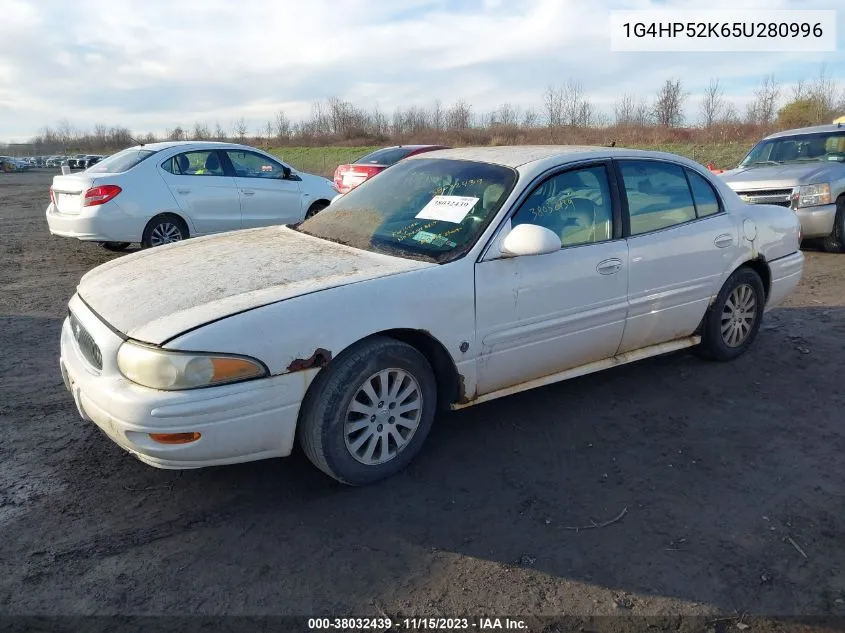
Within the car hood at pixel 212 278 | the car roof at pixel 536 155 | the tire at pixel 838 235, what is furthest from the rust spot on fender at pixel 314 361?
the tire at pixel 838 235

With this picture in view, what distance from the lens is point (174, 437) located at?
2752mm

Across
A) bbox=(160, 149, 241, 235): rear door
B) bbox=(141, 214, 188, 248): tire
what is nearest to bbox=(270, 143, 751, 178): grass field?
bbox=(160, 149, 241, 235): rear door

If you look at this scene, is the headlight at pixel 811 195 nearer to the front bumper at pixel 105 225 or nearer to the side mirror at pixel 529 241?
the side mirror at pixel 529 241

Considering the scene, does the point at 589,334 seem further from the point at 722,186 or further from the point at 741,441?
the point at 722,186

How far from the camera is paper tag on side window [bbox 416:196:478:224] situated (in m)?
3.71

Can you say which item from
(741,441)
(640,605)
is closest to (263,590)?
(640,605)

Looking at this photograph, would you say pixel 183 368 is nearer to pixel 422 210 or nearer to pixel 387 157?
pixel 422 210

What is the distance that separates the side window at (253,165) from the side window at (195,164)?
0.23m

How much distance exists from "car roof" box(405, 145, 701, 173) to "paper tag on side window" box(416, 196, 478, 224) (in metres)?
0.38

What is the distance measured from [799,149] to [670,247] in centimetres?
712

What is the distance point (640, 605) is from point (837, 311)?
5006mm

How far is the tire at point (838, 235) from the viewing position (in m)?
8.98

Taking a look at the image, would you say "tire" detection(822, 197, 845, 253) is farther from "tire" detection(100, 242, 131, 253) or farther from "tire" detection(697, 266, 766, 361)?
"tire" detection(100, 242, 131, 253)

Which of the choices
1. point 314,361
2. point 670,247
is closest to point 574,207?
point 670,247
